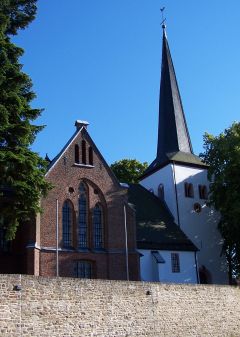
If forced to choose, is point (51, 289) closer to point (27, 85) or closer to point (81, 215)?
point (27, 85)

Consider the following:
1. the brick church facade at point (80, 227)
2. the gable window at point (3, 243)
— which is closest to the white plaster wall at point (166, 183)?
the brick church facade at point (80, 227)

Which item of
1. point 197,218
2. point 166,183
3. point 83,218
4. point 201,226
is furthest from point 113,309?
point 166,183

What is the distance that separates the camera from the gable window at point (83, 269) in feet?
105

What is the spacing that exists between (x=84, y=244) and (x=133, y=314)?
10581mm

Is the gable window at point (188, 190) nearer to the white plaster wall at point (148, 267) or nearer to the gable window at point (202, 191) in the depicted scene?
the gable window at point (202, 191)

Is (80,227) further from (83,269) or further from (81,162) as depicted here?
(81,162)

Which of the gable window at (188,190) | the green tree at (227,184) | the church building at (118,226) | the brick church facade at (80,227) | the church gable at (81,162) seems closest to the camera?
the brick church facade at (80,227)

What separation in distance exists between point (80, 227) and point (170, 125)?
56.5ft

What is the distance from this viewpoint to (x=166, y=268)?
36750 millimetres

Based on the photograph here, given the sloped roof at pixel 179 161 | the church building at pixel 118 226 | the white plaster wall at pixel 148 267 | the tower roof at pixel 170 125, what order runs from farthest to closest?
the tower roof at pixel 170 125
the sloped roof at pixel 179 161
the white plaster wall at pixel 148 267
the church building at pixel 118 226

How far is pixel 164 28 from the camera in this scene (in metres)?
50.8

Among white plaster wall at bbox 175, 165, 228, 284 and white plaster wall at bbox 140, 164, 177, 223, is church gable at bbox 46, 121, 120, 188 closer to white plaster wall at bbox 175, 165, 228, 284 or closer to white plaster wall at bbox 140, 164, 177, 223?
white plaster wall at bbox 140, 164, 177, 223

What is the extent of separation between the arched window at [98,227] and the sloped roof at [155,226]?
159 inches

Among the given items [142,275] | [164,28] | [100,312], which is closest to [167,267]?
[142,275]
